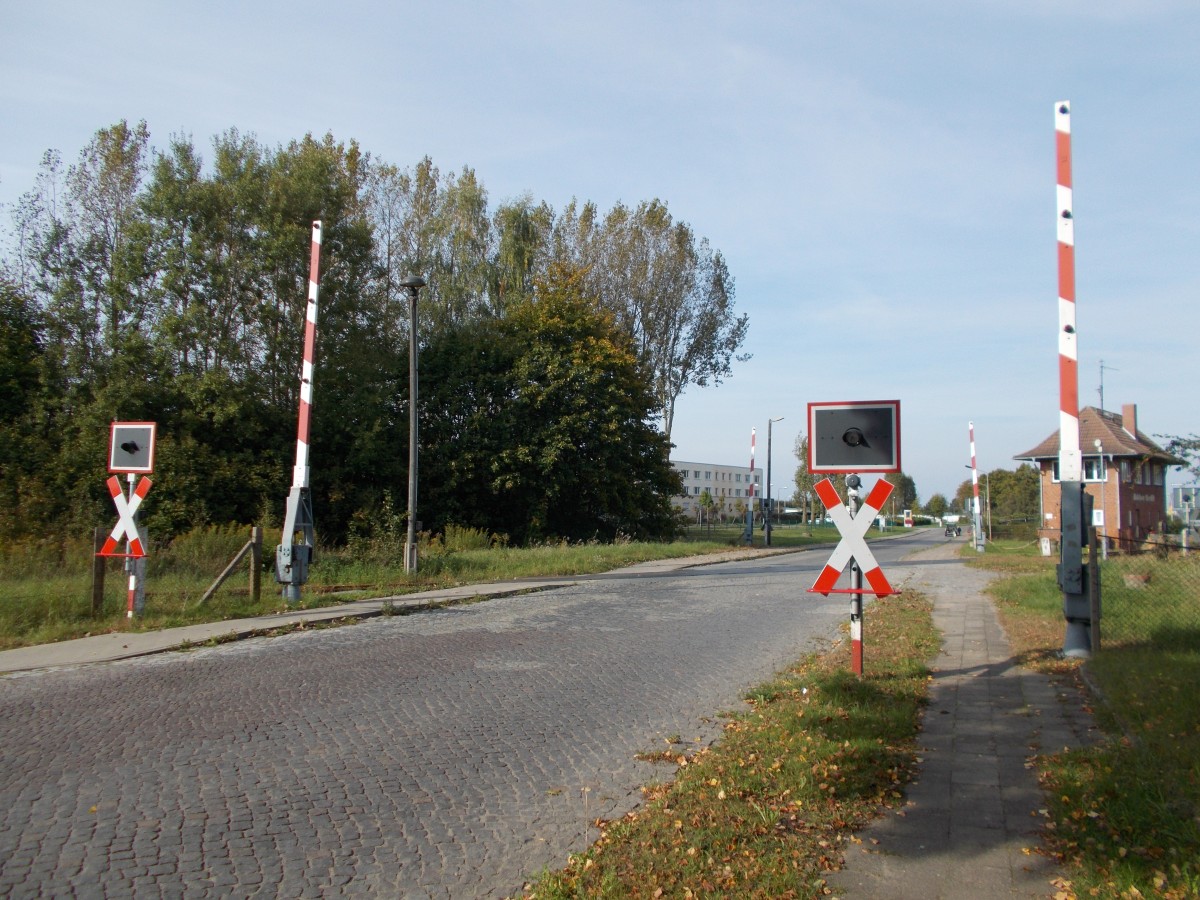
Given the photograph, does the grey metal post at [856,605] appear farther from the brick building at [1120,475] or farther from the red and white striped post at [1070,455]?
the brick building at [1120,475]

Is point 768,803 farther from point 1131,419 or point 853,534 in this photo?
point 1131,419

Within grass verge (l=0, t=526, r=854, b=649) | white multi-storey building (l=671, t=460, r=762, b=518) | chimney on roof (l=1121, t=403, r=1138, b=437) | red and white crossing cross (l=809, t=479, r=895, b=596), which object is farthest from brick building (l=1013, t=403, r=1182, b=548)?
white multi-storey building (l=671, t=460, r=762, b=518)

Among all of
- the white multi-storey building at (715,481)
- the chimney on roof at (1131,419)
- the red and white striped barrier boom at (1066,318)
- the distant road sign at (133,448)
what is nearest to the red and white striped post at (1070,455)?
the red and white striped barrier boom at (1066,318)

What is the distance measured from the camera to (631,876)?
4.08m

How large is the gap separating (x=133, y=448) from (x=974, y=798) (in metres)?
11.1

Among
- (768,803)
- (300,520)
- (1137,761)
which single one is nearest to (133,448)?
(300,520)

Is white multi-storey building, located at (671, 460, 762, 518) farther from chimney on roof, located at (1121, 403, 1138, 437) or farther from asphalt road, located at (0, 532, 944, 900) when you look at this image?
asphalt road, located at (0, 532, 944, 900)

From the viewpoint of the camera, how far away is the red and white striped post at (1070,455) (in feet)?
31.5

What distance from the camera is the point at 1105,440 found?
44312 mm

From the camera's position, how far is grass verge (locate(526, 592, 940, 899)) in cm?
405

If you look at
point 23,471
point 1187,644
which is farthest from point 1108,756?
point 23,471

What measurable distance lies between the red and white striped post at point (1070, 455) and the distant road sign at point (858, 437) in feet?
9.38

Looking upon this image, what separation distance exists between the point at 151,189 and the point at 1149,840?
34476mm

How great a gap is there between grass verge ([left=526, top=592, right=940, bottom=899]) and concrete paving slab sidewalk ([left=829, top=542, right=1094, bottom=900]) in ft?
0.48
